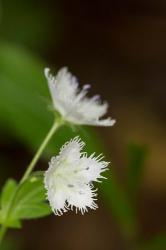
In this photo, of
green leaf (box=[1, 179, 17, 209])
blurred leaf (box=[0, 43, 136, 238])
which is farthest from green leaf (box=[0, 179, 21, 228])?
blurred leaf (box=[0, 43, 136, 238])

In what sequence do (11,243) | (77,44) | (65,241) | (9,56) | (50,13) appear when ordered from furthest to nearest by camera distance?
(77,44)
(50,13)
(65,241)
(11,243)
(9,56)

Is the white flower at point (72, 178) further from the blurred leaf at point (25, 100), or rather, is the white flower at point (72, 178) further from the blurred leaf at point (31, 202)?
the blurred leaf at point (25, 100)

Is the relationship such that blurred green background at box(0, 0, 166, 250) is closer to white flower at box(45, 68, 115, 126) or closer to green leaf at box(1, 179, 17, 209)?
white flower at box(45, 68, 115, 126)

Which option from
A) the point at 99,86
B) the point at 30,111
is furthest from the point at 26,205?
the point at 99,86

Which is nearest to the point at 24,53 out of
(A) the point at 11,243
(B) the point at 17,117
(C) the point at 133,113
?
(B) the point at 17,117

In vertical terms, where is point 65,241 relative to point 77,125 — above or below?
above

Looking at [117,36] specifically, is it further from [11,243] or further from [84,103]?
[84,103]

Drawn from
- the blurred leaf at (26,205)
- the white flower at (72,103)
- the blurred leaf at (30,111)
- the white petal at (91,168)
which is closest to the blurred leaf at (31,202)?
the blurred leaf at (26,205)
